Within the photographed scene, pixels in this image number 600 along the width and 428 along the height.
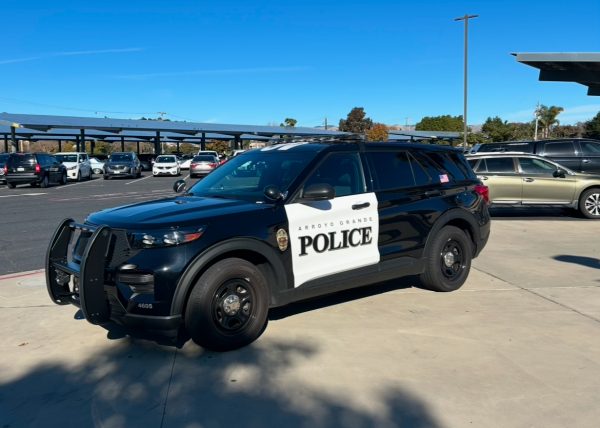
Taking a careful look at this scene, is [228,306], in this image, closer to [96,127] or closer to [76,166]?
[76,166]

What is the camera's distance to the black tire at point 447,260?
232 inches

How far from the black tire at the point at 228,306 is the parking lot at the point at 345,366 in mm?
161

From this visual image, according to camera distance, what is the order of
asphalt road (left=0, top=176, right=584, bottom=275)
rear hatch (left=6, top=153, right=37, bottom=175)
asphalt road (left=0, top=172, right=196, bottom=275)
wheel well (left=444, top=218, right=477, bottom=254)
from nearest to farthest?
wheel well (left=444, top=218, right=477, bottom=254)
asphalt road (left=0, top=172, right=196, bottom=275)
asphalt road (left=0, top=176, right=584, bottom=275)
rear hatch (left=6, top=153, right=37, bottom=175)

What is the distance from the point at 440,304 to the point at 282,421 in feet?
9.42


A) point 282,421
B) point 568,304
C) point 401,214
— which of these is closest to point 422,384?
point 282,421

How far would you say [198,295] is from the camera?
4086mm

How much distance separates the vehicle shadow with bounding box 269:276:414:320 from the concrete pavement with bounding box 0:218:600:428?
0.11ft

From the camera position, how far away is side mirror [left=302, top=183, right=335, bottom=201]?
4648 mm

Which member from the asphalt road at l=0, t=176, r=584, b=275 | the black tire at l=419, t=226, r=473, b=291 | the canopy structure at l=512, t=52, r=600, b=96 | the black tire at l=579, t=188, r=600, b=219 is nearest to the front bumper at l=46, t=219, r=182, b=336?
the black tire at l=419, t=226, r=473, b=291

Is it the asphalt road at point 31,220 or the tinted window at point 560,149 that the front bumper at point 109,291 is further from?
the tinted window at point 560,149

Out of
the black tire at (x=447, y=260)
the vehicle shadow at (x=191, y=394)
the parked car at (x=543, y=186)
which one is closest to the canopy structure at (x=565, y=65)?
the parked car at (x=543, y=186)

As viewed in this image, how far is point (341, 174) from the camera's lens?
5.26 meters

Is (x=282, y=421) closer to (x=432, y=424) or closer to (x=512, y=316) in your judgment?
(x=432, y=424)

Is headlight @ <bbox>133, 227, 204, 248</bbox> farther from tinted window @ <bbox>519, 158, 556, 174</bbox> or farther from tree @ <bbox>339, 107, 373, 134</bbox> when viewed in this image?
tree @ <bbox>339, 107, 373, 134</bbox>
